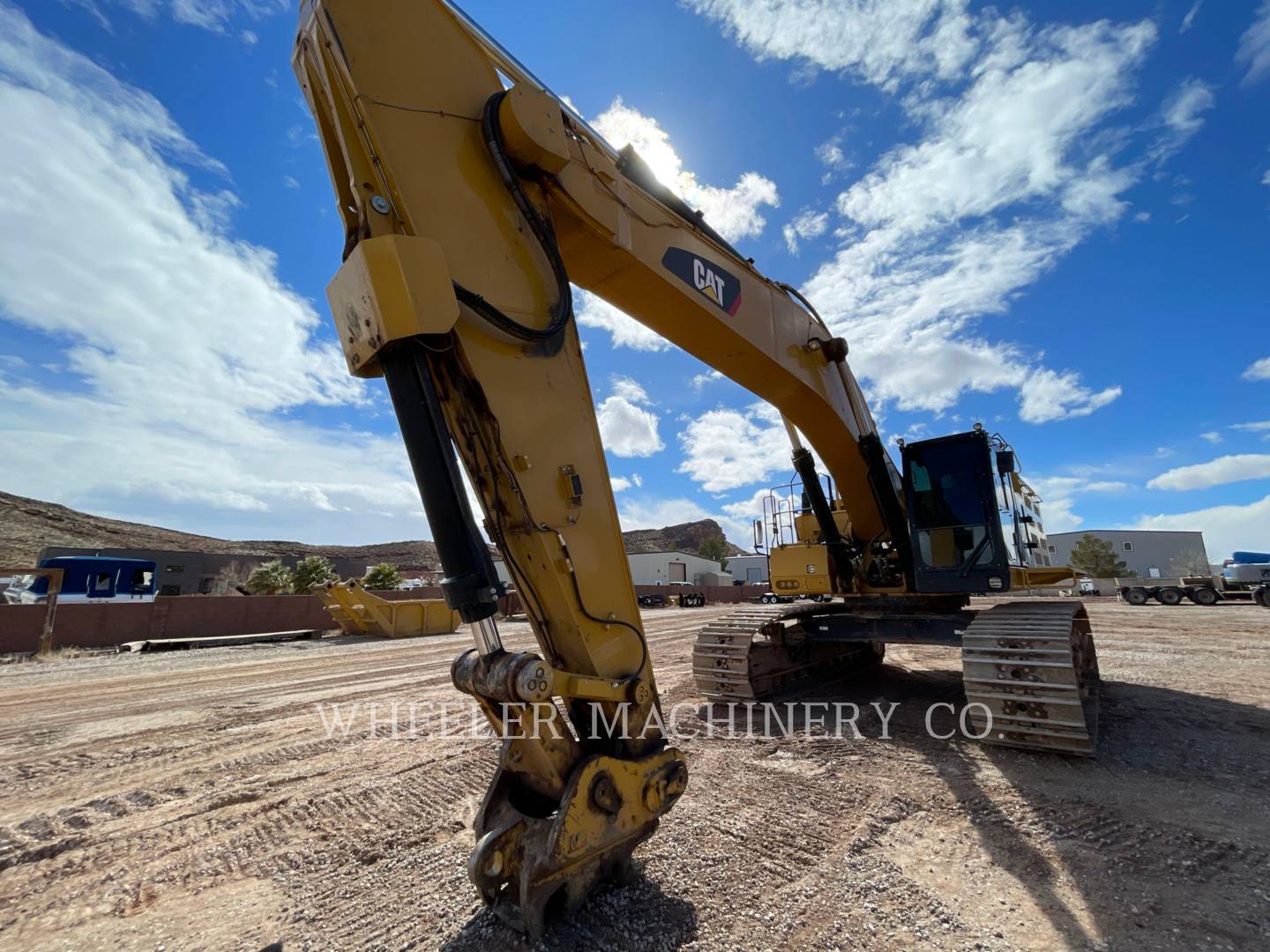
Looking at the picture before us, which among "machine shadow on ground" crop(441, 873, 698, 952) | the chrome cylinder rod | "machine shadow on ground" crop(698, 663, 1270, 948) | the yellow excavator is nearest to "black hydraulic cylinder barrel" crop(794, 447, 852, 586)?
"machine shadow on ground" crop(698, 663, 1270, 948)

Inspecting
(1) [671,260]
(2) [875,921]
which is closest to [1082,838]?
(2) [875,921]

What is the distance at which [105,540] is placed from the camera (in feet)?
154

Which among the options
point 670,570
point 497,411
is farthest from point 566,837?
point 670,570

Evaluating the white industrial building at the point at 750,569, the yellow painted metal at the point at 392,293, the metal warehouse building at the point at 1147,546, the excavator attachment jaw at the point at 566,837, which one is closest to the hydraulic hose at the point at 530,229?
the yellow painted metal at the point at 392,293

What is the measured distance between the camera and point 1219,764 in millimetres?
4621

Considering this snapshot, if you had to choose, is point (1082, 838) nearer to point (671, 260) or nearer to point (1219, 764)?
point (1219, 764)

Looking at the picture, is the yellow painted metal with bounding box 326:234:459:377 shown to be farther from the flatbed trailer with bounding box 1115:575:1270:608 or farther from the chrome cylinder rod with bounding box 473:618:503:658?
the flatbed trailer with bounding box 1115:575:1270:608

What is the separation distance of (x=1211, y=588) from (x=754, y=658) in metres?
30.0

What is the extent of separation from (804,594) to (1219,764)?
356cm

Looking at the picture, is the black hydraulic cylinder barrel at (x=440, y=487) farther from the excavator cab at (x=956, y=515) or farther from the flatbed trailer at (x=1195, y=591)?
the flatbed trailer at (x=1195, y=591)

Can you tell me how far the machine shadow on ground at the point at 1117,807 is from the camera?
2693mm

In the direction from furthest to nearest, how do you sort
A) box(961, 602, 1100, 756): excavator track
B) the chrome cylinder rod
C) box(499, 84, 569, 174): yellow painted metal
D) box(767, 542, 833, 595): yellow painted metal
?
1. box(767, 542, 833, 595): yellow painted metal
2. box(961, 602, 1100, 756): excavator track
3. box(499, 84, 569, 174): yellow painted metal
4. the chrome cylinder rod

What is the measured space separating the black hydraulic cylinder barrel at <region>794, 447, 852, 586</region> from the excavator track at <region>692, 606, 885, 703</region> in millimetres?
805

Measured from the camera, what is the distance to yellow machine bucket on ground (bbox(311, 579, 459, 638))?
17750mm
